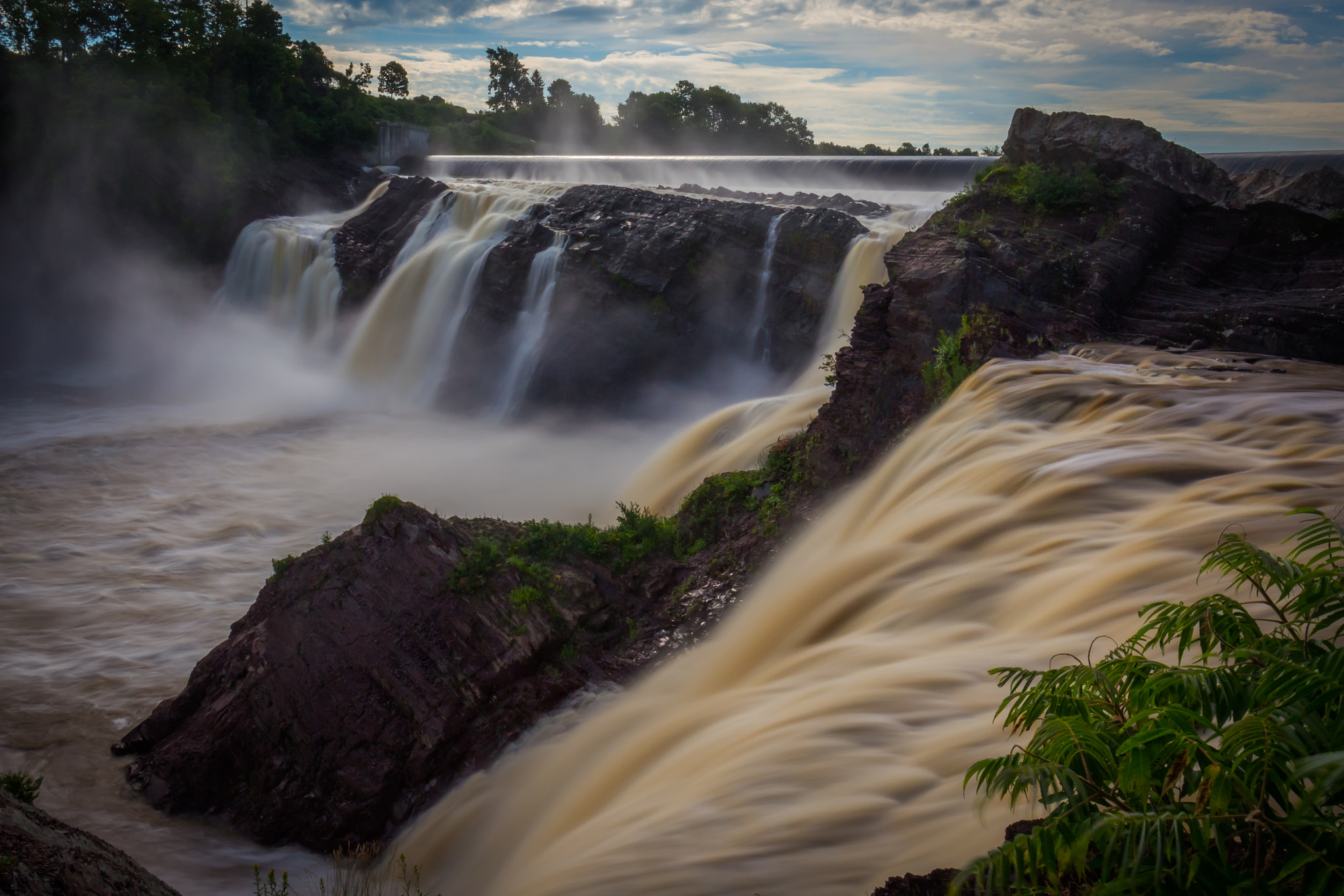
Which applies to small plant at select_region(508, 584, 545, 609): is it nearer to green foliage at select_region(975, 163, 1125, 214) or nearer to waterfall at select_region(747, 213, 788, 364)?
green foliage at select_region(975, 163, 1125, 214)

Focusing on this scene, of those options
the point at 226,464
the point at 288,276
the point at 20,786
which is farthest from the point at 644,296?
the point at 20,786

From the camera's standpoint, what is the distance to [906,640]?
182 inches

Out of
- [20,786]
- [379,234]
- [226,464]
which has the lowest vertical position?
[226,464]

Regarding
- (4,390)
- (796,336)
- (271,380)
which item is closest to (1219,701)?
(796,336)

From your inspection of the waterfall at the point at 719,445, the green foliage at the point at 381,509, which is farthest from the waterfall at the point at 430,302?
the green foliage at the point at 381,509

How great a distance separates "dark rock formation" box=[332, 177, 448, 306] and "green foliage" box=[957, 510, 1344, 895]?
2403cm

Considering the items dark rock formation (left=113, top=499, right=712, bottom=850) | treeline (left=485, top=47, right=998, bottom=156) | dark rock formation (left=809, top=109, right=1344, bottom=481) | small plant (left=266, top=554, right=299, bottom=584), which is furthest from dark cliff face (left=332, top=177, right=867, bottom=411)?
treeline (left=485, top=47, right=998, bottom=156)

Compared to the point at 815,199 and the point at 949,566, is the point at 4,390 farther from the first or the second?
the point at 949,566

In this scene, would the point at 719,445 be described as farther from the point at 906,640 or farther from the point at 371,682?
the point at 906,640

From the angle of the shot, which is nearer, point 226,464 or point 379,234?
point 226,464

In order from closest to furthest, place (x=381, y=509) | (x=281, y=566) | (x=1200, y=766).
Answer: (x=1200, y=766)
(x=381, y=509)
(x=281, y=566)

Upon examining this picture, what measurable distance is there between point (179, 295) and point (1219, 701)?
31734mm

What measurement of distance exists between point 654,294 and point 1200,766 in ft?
58.0

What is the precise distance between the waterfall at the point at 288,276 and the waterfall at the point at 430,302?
1.99 meters
